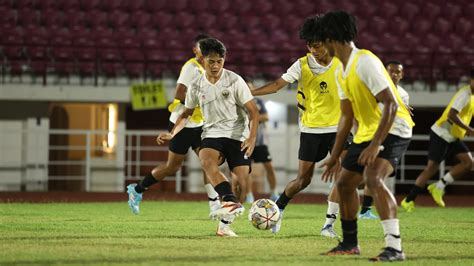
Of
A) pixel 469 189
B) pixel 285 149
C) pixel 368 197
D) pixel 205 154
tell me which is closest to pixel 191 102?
pixel 205 154

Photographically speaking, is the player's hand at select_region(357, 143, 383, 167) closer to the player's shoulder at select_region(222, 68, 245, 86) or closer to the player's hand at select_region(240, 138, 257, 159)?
the player's hand at select_region(240, 138, 257, 159)

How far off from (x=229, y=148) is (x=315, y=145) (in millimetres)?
1027

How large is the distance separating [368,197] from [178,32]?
34.2 feet

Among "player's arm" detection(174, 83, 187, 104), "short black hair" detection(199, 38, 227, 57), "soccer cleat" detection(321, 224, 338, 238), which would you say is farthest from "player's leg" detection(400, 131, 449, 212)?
"short black hair" detection(199, 38, 227, 57)

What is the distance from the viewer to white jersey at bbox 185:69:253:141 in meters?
9.57

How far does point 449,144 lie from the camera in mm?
15328

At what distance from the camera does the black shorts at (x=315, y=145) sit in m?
10.1

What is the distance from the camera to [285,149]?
818 inches

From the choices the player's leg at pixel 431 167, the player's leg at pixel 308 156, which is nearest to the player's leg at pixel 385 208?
the player's leg at pixel 308 156

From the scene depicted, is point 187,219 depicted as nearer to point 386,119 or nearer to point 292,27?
point 386,119

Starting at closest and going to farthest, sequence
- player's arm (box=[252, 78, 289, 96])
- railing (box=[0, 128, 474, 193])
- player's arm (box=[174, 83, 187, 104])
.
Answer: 1. player's arm (box=[252, 78, 289, 96])
2. player's arm (box=[174, 83, 187, 104])
3. railing (box=[0, 128, 474, 193])

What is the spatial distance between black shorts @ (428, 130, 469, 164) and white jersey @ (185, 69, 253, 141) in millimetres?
6359

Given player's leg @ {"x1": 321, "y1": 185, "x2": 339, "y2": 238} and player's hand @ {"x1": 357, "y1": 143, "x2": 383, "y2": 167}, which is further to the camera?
player's leg @ {"x1": 321, "y1": 185, "x2": 339, "y2": 238}

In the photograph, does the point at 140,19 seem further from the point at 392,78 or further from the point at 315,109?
the point at 315,109
